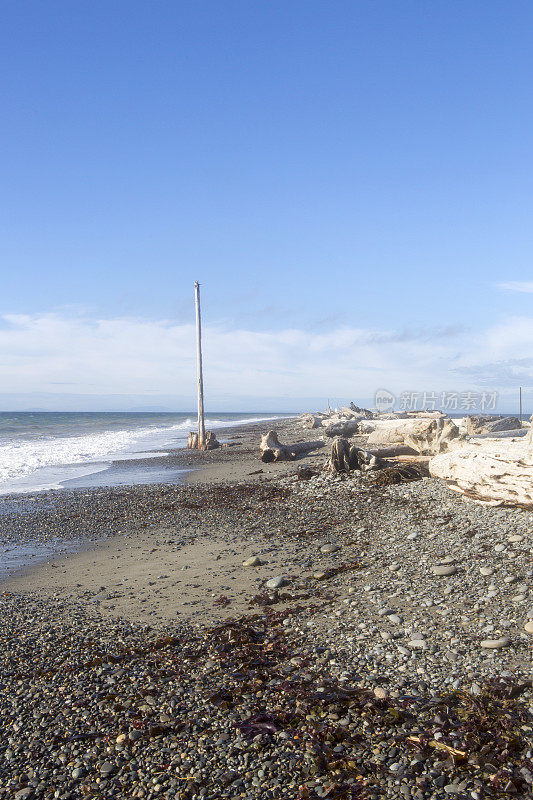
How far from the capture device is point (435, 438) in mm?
14164

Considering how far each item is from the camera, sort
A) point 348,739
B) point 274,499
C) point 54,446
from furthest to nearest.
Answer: point 54,446 < point 274,499 < point 348,739

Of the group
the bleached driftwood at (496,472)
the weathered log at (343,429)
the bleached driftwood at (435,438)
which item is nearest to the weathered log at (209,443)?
the weathered log at (343,429)

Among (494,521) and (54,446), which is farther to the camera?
(54,446)

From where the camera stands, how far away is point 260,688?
14.6 feet

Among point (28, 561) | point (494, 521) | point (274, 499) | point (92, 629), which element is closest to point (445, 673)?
point (92, 629)

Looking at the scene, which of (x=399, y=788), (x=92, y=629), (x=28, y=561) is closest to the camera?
(x=399, y=788)

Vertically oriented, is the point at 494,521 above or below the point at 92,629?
above

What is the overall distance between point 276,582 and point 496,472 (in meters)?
4.31

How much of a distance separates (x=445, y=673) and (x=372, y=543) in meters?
4.10

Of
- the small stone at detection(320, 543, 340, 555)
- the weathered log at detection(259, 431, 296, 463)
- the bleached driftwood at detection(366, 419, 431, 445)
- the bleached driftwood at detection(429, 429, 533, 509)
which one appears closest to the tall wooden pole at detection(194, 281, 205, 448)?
the weathered log at detection(259, 431, 296, 463)

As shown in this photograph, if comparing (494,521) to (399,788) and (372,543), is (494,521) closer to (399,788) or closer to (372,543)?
(372,543)

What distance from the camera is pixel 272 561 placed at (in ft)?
26.7

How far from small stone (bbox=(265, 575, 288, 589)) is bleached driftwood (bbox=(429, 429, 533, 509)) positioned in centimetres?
399

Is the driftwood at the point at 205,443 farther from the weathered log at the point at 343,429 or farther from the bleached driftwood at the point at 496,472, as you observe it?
the bleached driftwood at the point at 496,472
